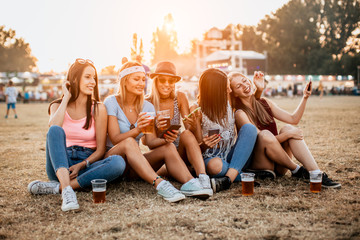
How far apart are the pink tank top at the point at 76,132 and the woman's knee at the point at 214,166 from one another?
52.5 inches

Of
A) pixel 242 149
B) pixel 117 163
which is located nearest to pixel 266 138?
pixel 242 149

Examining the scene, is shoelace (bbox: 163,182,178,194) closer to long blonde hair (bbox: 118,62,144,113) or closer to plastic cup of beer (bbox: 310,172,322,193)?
long blonde hair (bbox: 118,62,144,113)

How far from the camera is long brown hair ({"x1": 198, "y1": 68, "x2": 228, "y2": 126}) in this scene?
376cm

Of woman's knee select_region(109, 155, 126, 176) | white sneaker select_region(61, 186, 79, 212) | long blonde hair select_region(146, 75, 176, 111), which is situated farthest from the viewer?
long blonde hair select_region(146, 75, 176, 111)

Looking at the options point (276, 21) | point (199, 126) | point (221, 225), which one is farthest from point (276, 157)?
point (276, 21)

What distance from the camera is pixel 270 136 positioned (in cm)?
364

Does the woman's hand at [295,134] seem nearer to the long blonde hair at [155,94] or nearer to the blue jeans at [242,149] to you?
the blue jeans at [242,149]

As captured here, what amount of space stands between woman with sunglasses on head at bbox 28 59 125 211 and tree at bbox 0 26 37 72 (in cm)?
7617

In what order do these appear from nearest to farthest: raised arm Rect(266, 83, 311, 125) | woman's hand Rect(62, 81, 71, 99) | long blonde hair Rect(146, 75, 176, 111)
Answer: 1. woman's hand Rect(62, 81, 71, 99)
2. raised arm Rect(266, 83, 311, 125)
3. long blonde hair Rect(146, 75, 176, 111)

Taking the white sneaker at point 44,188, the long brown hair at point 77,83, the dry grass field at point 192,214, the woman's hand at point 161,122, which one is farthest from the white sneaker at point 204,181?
the white sneaker at point 44,188

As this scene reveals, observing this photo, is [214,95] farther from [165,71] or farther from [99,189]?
[99,189]

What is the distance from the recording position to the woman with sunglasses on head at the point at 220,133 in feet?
11.9

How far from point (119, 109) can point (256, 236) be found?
6.84ft

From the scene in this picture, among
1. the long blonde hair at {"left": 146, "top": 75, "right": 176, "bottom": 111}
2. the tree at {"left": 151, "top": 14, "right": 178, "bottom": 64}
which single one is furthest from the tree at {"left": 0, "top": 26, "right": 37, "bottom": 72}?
the long blonde hair at {"left": 146, "top": 75, "right": 176, "bottom": 111}
